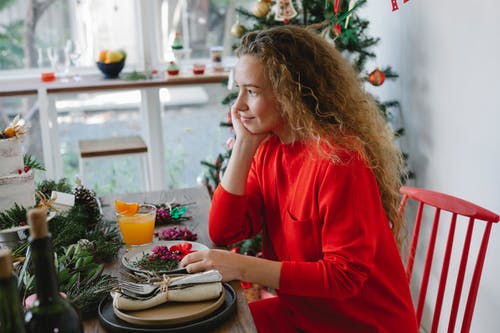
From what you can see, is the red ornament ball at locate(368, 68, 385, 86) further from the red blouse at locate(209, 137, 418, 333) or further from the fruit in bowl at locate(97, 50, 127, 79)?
the fruit in bowl at locate(97, 50, 127, 79)

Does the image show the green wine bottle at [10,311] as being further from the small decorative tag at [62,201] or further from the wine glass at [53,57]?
the wine glass at [53,57]

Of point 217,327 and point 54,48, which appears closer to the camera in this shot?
point 217,327

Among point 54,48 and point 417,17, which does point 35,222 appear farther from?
point 54,48

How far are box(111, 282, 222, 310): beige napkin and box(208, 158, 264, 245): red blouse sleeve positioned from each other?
0.36 meters

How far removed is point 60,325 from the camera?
0.78 metres

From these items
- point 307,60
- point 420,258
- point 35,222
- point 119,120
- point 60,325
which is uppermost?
point 307,60

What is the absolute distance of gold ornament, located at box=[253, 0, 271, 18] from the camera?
2.61 m

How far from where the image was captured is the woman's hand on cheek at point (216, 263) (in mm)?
1244

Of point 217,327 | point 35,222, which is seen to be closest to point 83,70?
point 217,327

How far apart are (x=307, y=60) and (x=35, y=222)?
886 mm

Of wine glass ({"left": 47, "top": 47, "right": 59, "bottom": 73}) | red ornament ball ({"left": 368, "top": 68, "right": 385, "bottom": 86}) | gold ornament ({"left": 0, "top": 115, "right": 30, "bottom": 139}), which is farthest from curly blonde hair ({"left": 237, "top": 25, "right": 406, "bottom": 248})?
wine glass ({"left": 47, "top": 47, "right": 59, "bottom": 73})

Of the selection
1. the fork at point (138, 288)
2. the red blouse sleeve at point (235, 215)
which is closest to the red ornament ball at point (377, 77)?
the red blouse sleeve at point (235, 215)

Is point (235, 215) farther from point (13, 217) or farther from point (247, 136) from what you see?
point (13, 217)

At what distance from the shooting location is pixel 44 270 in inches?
28.6
